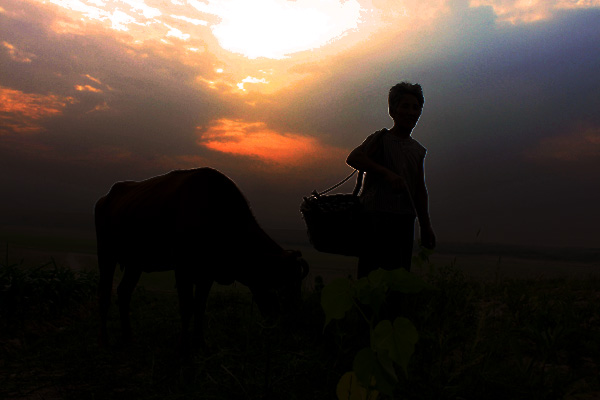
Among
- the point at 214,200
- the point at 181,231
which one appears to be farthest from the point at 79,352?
the point at 214,200

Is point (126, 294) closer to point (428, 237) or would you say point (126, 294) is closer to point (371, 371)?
point (428, 237)

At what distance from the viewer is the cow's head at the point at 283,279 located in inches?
177

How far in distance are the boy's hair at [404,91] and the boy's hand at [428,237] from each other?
43.9 inches

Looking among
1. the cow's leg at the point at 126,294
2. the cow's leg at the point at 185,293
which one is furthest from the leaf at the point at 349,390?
the cow's leg at the point at 126,294

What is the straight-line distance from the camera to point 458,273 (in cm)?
559

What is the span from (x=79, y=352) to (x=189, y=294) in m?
1.58

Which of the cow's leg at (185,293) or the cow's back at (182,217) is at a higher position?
the cow's back at (182,217)

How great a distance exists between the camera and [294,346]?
12.5 ft

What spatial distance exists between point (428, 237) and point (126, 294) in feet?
12.3

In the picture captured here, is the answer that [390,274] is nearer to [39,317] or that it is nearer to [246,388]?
[246,388]

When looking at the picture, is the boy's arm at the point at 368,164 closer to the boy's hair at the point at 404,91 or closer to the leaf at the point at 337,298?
the boy's hair at the point at 404,91

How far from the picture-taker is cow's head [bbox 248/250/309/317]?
450 cm

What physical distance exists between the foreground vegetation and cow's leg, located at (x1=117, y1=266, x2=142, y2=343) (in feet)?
0.69

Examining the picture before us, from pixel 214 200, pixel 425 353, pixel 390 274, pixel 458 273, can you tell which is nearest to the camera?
pixel 390 274
